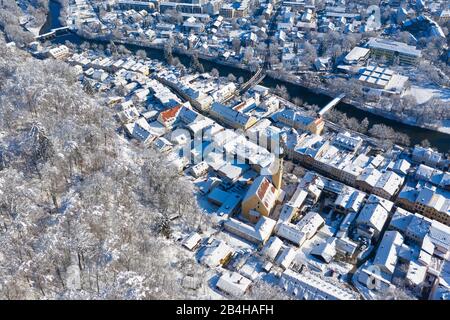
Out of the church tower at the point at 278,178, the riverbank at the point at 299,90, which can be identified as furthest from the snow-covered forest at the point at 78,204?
the riverbank at the point at 299,90

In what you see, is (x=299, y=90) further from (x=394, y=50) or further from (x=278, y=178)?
(x=278, y=178)

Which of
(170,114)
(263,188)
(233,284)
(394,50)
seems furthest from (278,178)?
(394,50)

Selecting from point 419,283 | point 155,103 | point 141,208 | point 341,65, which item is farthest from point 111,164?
point 341,65

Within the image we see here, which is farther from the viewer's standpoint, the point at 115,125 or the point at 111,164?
the point at 115,125

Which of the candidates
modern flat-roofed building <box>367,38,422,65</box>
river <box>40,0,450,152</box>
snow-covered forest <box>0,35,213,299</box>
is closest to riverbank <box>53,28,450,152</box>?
river <box>40,0,450,152</box>

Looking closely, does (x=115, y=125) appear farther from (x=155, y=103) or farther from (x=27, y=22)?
(x=27, y=22)

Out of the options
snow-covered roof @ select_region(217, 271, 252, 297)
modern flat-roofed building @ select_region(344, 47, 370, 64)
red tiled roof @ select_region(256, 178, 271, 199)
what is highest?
modern flat-roofed building @ select_region(344, 47, 370, 64)

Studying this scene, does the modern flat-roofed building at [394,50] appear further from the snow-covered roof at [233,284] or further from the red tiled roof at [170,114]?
the snow-covered roof at [233,284]

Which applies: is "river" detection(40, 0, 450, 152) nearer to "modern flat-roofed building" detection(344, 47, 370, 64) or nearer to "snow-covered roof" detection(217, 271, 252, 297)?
"modern flat-roofed building" detection(344, 47, 370, 64)
